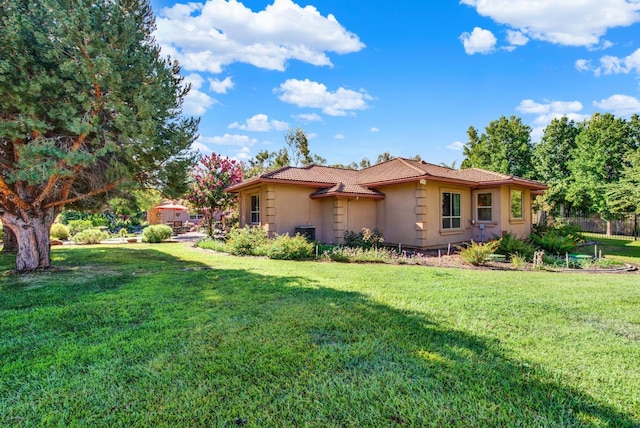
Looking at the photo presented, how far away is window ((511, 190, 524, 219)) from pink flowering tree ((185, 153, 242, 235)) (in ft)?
48.7

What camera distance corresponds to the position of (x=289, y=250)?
35.9 ft

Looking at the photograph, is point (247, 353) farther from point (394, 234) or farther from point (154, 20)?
point (394, 234)

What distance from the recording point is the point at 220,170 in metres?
18.3

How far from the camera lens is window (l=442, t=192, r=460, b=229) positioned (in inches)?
544

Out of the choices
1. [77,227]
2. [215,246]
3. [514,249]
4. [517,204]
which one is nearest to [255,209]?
[215,246]

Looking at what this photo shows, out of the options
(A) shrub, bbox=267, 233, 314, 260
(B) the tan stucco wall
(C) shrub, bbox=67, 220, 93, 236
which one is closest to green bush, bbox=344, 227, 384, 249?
(B) the tan stucco wall

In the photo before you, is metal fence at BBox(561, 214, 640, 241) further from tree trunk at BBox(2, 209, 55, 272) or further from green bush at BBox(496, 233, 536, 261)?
tree trunk at BBox(2, 209, 55, 272)

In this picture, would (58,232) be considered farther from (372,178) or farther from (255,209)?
(372,178)

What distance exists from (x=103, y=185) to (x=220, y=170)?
9402mm

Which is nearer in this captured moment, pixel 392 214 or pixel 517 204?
pixel 392 214

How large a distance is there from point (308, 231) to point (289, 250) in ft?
10.2

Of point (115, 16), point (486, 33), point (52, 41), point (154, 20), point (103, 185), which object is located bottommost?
point (103, 185)

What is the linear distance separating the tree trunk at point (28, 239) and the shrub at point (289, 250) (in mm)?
6574

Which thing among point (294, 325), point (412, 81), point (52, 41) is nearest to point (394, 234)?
point (412, 81)
